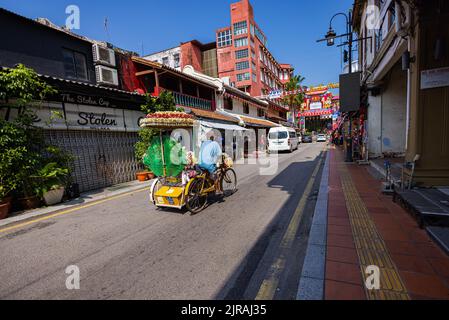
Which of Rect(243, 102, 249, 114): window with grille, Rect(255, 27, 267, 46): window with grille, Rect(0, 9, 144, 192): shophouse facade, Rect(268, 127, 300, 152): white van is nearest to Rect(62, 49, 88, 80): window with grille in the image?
Rect(0, 9, 144, 192): shophouse facade

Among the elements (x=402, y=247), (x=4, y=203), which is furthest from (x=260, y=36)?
(x=402, y=247)

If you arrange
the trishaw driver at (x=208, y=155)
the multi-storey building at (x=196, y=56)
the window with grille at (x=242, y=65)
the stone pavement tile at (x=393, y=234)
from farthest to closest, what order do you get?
the window with grille at (x=242, y=65) < the multi-storey building at (x=196, y=56) < the trishaw driver at (x=208, y=155) < the stone pavement tile at (x=393, y=234)

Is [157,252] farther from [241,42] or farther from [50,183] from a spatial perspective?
[241,42]

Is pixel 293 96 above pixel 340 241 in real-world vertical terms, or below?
above

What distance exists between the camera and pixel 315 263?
2.78m

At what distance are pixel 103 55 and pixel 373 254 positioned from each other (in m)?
11.7

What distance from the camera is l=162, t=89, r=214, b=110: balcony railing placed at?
44.7 feet

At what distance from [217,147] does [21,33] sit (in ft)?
26.6

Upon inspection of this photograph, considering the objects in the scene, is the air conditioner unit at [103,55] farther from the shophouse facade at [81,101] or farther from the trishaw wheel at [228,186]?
the trishaw wheel at [228,186]

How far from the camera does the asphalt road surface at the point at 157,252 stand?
8.31ft

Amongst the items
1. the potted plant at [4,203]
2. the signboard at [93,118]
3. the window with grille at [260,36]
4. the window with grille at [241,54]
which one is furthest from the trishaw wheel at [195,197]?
the window with grille at [260,36]

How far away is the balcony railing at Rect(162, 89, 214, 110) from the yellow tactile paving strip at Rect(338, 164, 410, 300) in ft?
36.8
